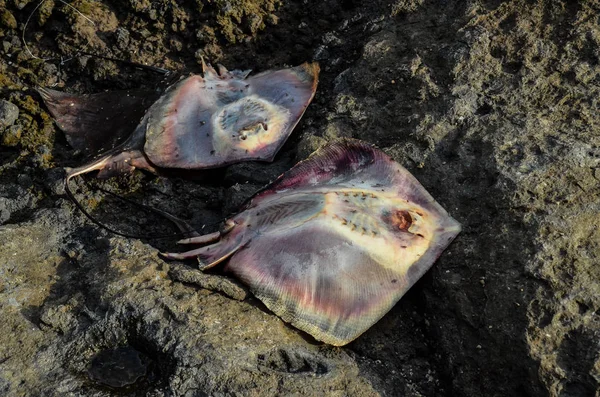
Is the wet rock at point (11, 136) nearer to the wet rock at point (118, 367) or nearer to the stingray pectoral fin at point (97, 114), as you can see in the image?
the stingray pectoral fin at point (97, 114)

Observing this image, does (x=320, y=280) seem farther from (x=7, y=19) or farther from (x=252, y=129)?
(x=7, y=19)

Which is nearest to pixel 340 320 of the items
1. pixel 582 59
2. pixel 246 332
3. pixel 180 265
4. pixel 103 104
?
pixel 246 332

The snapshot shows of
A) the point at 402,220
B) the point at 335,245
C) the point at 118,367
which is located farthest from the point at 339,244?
the point at 118,367

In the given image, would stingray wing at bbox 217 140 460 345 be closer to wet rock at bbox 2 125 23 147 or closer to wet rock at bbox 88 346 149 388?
wet rock at bbox 88 346 149 388

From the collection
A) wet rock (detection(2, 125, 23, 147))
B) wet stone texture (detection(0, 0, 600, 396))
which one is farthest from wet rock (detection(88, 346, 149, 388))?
wet rock (detection(2, 125, 23, 147))

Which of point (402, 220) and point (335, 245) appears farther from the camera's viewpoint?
point (402, 220)

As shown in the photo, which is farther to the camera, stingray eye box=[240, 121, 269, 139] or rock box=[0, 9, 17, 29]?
rock box=[0, 9, 17, 29]

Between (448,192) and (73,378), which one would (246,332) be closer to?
(73,378)
